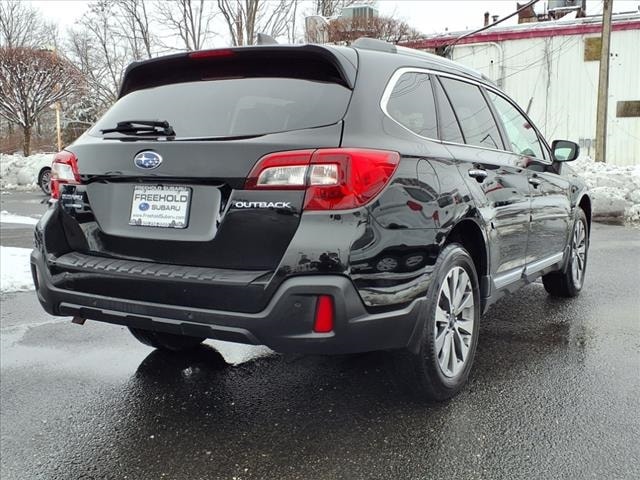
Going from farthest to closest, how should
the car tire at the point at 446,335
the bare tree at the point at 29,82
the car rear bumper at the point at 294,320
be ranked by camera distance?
the bare tree at the point at 29,82 < the car tire at the point at 446,335 < the car rear bumper at the point at 294,320

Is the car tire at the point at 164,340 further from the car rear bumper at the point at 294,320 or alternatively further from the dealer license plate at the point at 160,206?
the dealer license plate at the point at 160,206

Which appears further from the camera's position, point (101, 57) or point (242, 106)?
point (101, 57)

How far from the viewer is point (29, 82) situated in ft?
76.8

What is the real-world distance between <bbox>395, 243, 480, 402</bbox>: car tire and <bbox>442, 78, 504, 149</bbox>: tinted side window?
2.70ft

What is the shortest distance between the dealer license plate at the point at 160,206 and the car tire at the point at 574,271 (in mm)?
3643

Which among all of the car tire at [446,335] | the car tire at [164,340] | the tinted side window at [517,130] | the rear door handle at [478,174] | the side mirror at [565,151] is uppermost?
the tinted side window at [517,130]

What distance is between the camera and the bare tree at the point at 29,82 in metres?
22.9

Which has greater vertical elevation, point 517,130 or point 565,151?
point 517,130

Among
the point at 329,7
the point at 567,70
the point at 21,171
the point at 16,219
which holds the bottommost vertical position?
the point at 16,219

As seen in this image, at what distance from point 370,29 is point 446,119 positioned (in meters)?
18.1

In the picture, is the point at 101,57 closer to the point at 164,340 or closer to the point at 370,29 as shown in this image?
the point at 370,29

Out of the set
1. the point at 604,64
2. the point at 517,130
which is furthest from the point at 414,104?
the point at 604,64

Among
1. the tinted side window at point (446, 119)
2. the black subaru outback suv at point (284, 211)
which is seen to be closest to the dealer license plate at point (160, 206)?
the black subaru outback suv at point (284, 211)

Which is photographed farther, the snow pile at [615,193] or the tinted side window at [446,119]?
the snow pile at [615,193]
